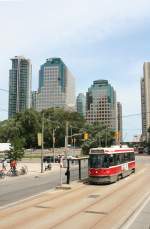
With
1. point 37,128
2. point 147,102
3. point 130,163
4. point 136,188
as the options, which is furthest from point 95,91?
point 136,188

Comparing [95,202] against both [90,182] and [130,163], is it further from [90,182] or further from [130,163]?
[130,163]

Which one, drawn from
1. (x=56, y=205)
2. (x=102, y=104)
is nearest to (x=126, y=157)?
(x=56, y=205)

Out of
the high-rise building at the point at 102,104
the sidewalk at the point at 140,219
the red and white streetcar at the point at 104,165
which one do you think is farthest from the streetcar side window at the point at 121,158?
the high-rise building at the point at 102,104

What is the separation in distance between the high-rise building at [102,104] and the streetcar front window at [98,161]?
5061 inches

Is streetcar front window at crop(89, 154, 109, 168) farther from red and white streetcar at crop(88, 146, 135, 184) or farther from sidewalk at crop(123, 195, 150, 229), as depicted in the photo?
sidewalk at crop(123, 195, 150, 229)

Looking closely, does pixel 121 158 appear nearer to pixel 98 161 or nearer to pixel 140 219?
pixel 98 161

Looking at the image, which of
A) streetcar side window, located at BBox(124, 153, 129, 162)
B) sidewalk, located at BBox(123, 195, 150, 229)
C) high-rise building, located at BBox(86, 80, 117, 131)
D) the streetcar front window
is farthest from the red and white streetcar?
high-rise building, located at BBox(86, 80, 117, 131)

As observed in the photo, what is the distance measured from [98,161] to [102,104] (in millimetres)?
136062

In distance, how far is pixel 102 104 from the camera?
168875 mm

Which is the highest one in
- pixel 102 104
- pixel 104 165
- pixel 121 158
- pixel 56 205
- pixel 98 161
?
pixel 102 104

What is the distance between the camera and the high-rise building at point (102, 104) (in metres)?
170

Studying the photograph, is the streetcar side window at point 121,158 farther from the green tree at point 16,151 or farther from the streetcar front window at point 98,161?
the green tree at point 16,151

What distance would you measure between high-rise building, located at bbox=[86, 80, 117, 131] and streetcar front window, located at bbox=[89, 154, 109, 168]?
129 metres

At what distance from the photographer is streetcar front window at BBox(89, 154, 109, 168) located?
33.1m
